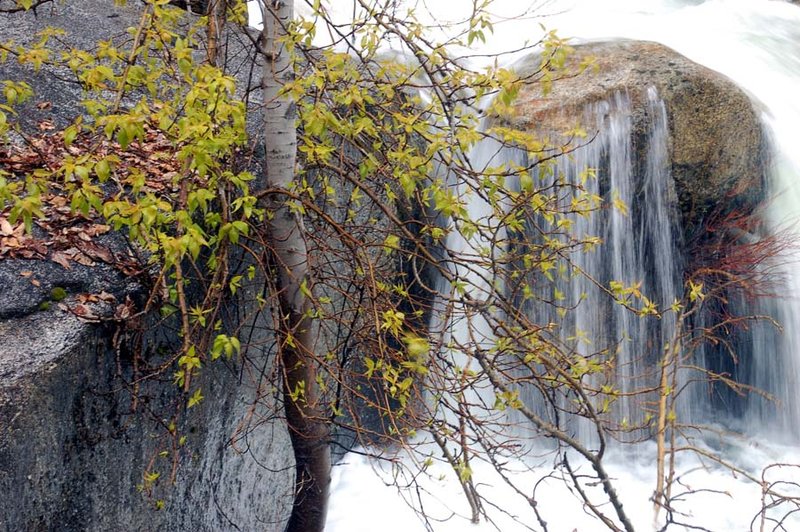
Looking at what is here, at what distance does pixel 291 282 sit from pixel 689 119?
4410mm

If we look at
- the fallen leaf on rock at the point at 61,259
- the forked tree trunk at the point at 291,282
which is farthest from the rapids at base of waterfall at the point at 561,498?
the fallen leaf on rock at the point at 61,259

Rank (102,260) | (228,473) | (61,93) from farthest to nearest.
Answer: (61,93), (228,473), (102,260)

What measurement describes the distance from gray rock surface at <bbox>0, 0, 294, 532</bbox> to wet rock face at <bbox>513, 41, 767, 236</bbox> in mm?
3588

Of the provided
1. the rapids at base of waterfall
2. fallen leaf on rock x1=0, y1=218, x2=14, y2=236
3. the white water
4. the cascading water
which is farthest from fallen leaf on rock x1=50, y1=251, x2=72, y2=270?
the cascading water

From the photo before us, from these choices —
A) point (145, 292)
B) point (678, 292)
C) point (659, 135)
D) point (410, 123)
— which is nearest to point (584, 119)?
point (659, 135)

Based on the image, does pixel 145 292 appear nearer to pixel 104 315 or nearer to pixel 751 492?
pixel 104 315

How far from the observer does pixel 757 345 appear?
6625 millimetres

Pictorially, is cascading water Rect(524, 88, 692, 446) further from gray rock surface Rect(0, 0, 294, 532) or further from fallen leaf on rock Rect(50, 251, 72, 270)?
fallen leaf on rock Rect(50, 251, 72, 270)

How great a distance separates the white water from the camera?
5195mm

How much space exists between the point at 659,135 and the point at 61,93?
4.60 m

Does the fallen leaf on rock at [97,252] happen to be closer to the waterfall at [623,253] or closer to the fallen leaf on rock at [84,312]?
the fallen leaf on rock at [84,312]

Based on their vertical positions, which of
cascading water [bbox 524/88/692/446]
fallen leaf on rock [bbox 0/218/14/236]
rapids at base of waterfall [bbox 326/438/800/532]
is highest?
fallen leaf on rock [bbox 0/218/14/236]

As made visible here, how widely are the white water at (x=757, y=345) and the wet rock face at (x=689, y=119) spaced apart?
0.46m

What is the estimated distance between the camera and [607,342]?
629 cm
